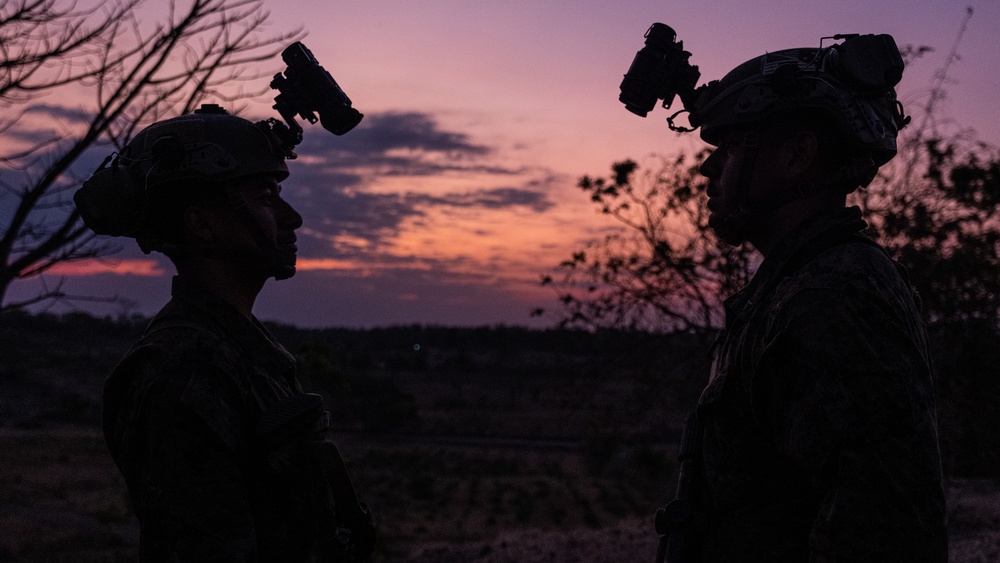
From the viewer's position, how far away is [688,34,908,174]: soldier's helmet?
2.80 m

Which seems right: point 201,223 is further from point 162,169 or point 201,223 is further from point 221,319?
point 221,319

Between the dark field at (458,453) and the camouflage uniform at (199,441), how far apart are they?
5.86 metres

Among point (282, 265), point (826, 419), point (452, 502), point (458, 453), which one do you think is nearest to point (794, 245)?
point (826, 419)

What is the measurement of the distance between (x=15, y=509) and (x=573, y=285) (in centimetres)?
1859

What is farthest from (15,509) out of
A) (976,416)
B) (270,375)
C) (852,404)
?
(852,404)

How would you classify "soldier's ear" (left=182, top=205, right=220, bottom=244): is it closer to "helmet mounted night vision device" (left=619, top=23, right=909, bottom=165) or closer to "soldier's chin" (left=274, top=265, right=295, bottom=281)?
"soldier's chin" (left=274, top=265, right=295, bottom=281)

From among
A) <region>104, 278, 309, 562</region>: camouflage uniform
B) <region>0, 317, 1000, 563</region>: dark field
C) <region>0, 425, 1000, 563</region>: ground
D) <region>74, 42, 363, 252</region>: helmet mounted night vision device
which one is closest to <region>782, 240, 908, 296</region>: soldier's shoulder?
<region>104, 278, 309, 562</region>: camouflage uniform

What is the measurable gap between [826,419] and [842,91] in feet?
3.75

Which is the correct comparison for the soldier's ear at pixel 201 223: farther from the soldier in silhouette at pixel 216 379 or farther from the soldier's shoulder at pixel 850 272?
the soldier's shoulder at pixel 850 272

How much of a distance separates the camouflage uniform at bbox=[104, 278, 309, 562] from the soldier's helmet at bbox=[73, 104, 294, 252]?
0.38 m

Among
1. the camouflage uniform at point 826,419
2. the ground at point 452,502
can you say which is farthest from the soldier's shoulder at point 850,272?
→ the ground at point 452,502

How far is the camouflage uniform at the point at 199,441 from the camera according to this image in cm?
252

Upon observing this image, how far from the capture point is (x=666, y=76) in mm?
3303

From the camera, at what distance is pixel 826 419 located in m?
2.26
